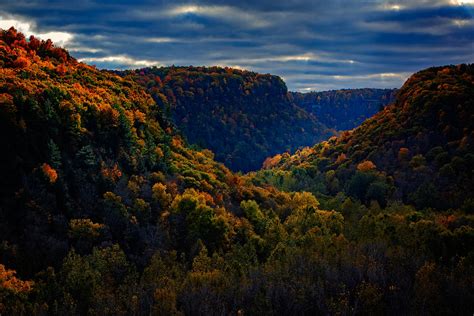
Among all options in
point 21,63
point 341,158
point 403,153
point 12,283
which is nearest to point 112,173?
point 21,63

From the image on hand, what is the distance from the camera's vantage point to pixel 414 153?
145m

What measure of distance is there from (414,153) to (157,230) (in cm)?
9590

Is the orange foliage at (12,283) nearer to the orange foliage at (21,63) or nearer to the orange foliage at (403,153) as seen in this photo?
the orange foliage at (21,63)

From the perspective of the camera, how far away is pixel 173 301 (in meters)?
48.9

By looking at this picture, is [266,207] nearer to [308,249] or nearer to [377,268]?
[308,249]

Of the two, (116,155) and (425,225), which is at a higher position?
(116,155)

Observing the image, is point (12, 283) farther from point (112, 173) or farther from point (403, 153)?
point (403, 153)

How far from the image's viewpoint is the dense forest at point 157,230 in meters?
52.0

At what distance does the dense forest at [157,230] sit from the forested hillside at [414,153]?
94.2 inches

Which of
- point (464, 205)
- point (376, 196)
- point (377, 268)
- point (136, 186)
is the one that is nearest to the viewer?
point (377, 268)

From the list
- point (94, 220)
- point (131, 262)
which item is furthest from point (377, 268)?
point (94, 220)

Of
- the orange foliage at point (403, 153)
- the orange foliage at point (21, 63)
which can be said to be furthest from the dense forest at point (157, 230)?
the orange foliage at point (403, 153)

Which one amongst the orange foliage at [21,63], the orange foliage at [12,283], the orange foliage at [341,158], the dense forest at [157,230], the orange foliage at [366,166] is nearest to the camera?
the orange foliage at [12,283]

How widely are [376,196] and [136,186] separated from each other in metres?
70.4
